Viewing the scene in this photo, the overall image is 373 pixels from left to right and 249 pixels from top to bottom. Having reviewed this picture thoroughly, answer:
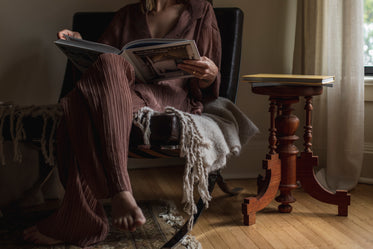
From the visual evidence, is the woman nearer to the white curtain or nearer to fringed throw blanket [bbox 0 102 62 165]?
fringed throw blanket [bbox 0 102 62 165]

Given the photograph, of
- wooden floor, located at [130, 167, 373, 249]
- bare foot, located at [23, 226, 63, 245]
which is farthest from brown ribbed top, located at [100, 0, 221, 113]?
bare foot, located at [23, 226, 63, 245]

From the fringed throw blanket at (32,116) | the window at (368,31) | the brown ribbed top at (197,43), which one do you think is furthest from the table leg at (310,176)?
the fringed throw blanket at (32,116)

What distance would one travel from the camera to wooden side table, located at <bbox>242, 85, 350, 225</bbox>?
1.62m

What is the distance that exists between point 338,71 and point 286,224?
2.65 feet

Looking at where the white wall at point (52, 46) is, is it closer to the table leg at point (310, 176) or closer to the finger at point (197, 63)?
the table leg at point (310, 176)

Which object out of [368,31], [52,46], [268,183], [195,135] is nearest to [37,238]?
[195,135]

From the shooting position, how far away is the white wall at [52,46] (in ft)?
7.06

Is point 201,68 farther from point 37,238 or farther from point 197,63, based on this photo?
point 37,238

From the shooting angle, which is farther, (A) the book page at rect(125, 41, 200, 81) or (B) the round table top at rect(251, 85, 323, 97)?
(B) the round table top at rect(251, 85, 323, 97)

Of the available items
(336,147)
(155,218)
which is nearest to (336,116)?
(336,147)

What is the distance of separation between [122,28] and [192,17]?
31cm

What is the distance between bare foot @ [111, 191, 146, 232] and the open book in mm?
465

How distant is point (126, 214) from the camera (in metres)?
1.12

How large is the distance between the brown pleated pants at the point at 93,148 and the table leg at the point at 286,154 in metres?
0.63
